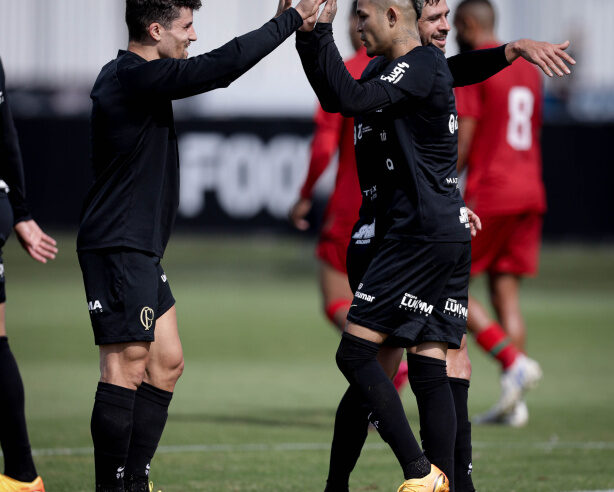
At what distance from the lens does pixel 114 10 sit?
22.8m

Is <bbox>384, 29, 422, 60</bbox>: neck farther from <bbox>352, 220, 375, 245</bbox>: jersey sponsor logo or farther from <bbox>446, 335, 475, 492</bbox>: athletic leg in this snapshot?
<bbox>446, 335, 475, 492</bbox>: athletic leg

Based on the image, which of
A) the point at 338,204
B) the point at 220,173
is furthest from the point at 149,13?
the point at 220,173

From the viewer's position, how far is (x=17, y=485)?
489 centimetres

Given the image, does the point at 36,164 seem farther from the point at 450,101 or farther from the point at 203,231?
the point at 450,101

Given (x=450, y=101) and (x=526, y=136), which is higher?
(x=450, y=101)

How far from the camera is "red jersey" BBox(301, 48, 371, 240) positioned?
692 centimetres

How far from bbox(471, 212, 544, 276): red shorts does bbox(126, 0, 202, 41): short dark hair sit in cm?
379

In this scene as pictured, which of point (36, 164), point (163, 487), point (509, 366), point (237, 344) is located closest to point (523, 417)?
point (509, 366)

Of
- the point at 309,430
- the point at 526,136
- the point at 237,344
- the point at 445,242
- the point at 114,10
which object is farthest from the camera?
the point at 114,10

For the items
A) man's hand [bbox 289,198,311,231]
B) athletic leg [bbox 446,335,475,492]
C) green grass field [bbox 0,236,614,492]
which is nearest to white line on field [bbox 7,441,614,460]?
green grass field [bbox 0,236,614,492]

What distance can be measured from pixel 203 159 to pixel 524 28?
711 centimetres

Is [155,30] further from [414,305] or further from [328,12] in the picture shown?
[414,305]

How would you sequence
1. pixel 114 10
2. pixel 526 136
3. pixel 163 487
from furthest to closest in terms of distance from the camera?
pixel 114 10 → pixel 526 136 → pixel 163 487

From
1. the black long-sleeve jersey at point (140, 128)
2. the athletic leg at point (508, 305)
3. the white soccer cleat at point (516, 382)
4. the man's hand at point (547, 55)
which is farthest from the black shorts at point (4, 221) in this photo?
the athletic leg at point (508, 305)
